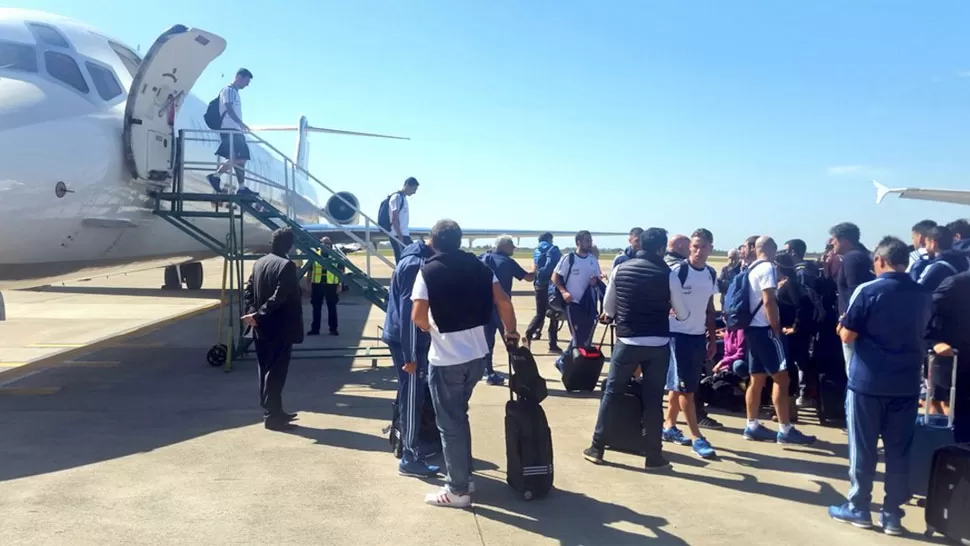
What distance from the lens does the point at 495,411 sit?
7.26 m

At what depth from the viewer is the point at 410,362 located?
16.5 ft

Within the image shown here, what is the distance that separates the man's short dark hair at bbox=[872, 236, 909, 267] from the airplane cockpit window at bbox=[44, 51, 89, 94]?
7.66 meters

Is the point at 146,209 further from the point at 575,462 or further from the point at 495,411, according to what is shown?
the point at 575,462

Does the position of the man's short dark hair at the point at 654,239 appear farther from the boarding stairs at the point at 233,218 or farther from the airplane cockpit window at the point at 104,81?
the airplane cockpit window at the point at 104,81

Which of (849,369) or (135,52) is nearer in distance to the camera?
(849,369)

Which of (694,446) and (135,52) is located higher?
(135,52)

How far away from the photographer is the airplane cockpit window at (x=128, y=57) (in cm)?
891

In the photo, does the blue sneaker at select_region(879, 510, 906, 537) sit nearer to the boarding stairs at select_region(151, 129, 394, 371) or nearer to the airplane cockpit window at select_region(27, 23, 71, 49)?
the boarding stairs at select_region(151, 129, 394, 371)

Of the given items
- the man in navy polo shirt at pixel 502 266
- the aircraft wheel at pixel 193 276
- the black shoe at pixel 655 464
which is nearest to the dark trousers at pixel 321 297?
the man in navy polo shirt at pixel 502 266

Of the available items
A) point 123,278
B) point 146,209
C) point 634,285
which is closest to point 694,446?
point 634,285

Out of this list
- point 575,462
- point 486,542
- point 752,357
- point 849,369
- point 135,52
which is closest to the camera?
point 486,542

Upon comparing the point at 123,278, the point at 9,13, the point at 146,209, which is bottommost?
the point at 123,278

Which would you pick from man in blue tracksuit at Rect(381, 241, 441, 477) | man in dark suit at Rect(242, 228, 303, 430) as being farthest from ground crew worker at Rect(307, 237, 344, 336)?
man in blue tracksuit at Rect(381, 241, 441, 477)

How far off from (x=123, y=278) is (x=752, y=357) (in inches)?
1143
